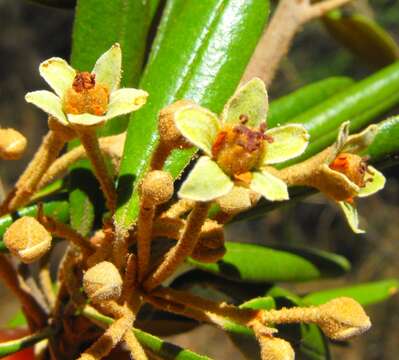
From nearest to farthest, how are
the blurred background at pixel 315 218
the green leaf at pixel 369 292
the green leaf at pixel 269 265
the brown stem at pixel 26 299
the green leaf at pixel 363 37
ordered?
the brown stem at pixel 26 299 < the green leaf at pixel 269 265 < the green leaf at pixel 369 292 < the green leaf at pixel 363 37 < the blurred background at pixel 315 218

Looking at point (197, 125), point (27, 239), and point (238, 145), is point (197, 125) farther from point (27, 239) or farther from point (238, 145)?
point (27, 239)

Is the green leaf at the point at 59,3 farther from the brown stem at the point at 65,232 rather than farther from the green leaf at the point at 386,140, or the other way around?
the green leaf at the point at 386,140

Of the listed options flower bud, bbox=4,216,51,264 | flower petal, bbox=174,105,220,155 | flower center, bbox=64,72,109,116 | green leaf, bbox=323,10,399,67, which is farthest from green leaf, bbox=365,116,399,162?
green leaf, bbox=323,10,399,67

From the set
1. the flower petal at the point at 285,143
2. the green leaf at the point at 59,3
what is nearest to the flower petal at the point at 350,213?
the flower petal at the point at 285,143

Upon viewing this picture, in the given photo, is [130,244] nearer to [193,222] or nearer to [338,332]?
[193,222]

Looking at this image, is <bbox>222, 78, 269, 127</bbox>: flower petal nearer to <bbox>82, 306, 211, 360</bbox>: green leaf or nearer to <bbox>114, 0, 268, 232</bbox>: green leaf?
<bbox>114, 0, 268, 232</bbox>: green leaf

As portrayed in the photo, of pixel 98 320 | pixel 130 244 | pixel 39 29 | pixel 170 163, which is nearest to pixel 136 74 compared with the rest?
pixel 170 163
